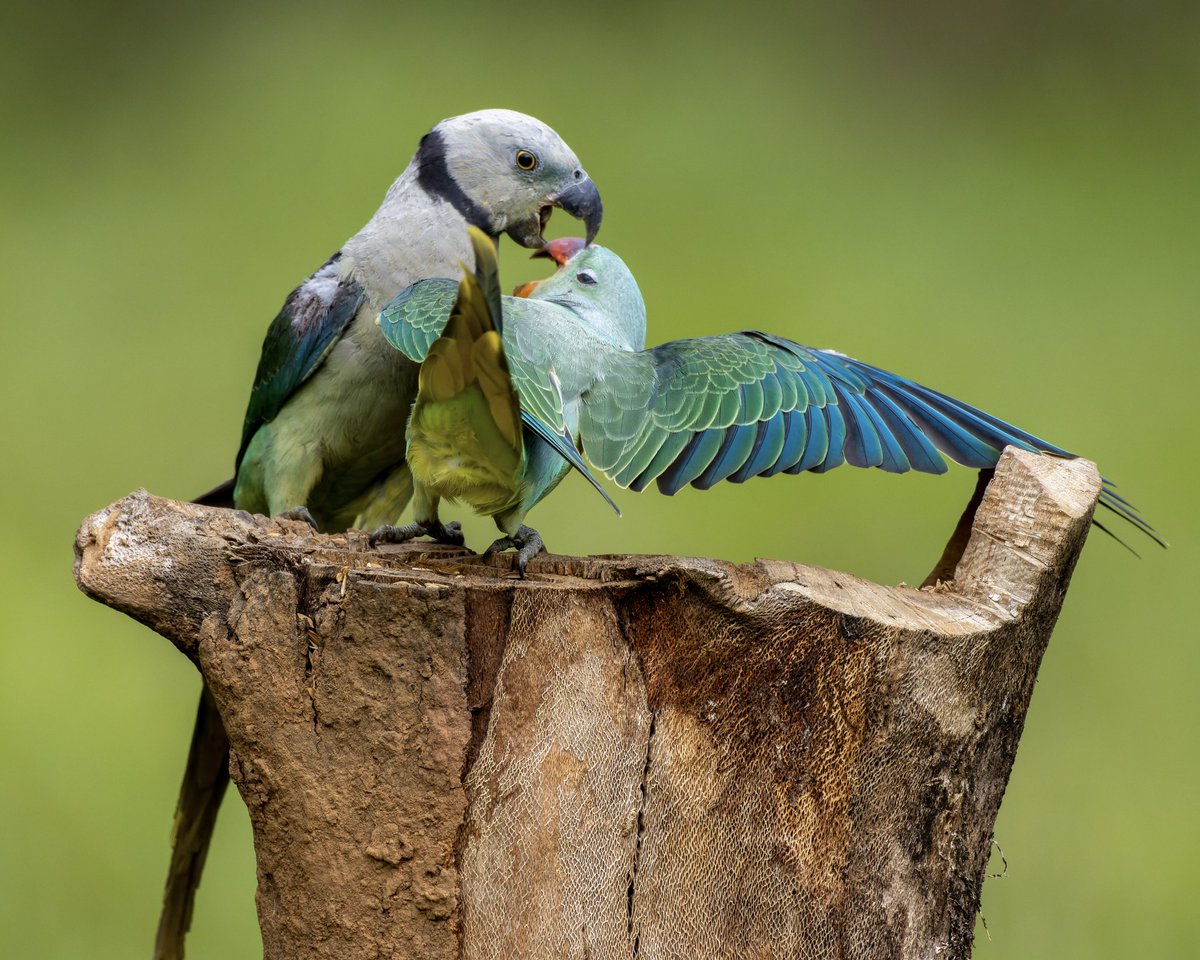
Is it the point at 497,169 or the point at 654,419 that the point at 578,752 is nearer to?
the point at 654,419

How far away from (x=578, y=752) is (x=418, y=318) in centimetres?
61

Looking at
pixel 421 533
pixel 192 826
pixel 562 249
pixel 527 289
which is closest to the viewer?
pixel 421 533

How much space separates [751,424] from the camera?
1850 mm

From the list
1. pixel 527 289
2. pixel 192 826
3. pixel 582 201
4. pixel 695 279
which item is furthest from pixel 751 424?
pixel 695 279

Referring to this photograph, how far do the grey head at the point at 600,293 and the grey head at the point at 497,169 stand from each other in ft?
0.56

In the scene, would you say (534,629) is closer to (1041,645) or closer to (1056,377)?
(1041,645)

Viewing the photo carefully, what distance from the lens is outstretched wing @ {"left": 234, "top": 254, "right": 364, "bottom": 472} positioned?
229 cm

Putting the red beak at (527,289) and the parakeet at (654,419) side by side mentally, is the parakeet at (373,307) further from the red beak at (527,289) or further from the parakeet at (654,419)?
the parakeet at (654,419)

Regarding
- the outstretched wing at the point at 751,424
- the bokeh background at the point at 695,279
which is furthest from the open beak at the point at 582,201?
the bokeh background at the point at 695,279

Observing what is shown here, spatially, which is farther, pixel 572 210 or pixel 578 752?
pixel 572 210

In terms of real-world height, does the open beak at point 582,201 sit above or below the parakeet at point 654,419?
above

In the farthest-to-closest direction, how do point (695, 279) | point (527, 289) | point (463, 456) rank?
point (695, 279), point (527, 289), point (463, 456)

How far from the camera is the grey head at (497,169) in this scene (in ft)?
7.66

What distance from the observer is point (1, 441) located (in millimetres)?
4281
